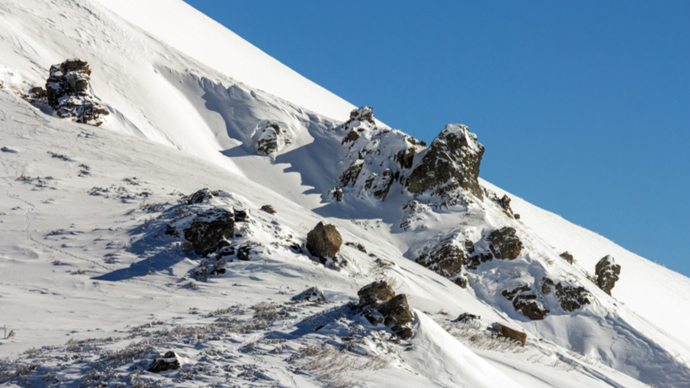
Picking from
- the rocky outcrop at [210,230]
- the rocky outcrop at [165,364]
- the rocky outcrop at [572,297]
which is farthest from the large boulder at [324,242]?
the rocky outcrop at [572,297]

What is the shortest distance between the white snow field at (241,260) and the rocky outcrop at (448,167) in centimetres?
82

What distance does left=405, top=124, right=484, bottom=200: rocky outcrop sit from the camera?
26734 mm

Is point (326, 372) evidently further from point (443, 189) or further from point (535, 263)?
point (443, 189)

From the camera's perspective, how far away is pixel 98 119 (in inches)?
889

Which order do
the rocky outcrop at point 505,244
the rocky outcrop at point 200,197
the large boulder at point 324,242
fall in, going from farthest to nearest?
the rocky outcrop at point 505,244 → the rocky outcrop at point 200,197 → the large boulder at point 324,242

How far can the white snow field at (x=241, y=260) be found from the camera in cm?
692

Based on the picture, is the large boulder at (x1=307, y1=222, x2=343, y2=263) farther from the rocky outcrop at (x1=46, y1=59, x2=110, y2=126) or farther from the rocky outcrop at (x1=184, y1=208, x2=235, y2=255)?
the rocky outcrop at (x1=46, y1=59, x2=110, y2=126)

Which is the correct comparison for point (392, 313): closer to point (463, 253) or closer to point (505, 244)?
point (463, 253)

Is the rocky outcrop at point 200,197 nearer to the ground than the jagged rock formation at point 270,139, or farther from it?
nearer to the ground

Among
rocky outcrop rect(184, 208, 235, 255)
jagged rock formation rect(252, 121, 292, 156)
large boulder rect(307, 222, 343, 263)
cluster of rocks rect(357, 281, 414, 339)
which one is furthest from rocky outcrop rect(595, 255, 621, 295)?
cluster of rocks rect(357, 281, 414, 339)

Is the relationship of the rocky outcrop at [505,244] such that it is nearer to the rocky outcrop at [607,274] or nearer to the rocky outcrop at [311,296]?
the rocky outcrop at [607,274]

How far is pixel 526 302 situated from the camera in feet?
67.6

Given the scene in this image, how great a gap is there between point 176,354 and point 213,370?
0.51 meters

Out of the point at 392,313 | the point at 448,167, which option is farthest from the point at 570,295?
the point at 392,313
